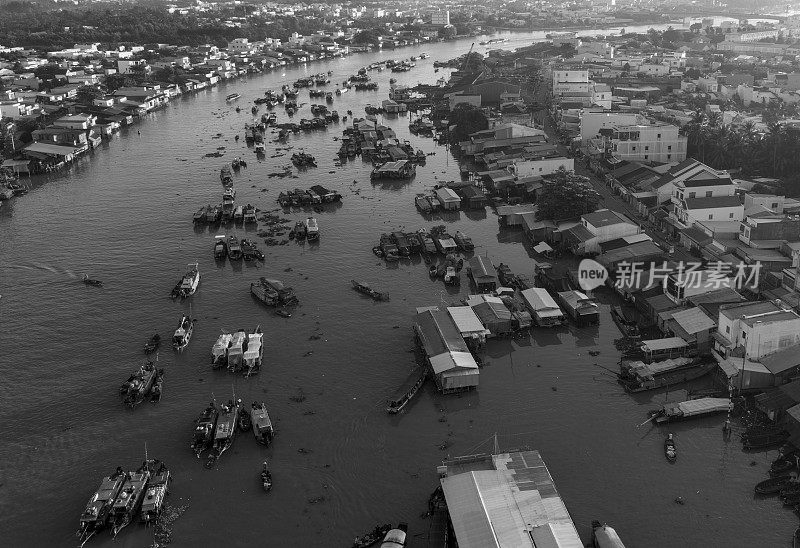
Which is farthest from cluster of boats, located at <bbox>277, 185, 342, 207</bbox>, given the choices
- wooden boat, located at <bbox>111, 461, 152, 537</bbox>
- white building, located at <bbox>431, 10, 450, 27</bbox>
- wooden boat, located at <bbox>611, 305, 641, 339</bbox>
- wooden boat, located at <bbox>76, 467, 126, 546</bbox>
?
white building, located at <bbox>431, 10, 450, 27</bbox>

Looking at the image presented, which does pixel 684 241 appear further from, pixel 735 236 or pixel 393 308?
pixel 393 308

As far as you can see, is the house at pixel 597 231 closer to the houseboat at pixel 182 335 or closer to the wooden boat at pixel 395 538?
the houseboat at pixel 182 335

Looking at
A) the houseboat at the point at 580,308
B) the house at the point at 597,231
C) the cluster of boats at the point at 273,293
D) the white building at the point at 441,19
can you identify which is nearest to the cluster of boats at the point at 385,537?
the houseboat at the point at 580,308

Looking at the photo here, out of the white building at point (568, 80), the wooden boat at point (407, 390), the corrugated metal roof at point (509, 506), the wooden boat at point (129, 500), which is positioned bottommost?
the wooden boat at point (407, 390)

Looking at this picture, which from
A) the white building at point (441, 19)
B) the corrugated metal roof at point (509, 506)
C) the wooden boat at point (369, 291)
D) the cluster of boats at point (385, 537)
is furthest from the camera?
the white building at point (441, 19)

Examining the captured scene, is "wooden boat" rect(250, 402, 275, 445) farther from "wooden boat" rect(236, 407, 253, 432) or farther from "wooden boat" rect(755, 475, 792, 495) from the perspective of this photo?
"wooden boat" rect(755, 475, 792, 495)

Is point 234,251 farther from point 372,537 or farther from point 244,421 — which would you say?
point 372,537
